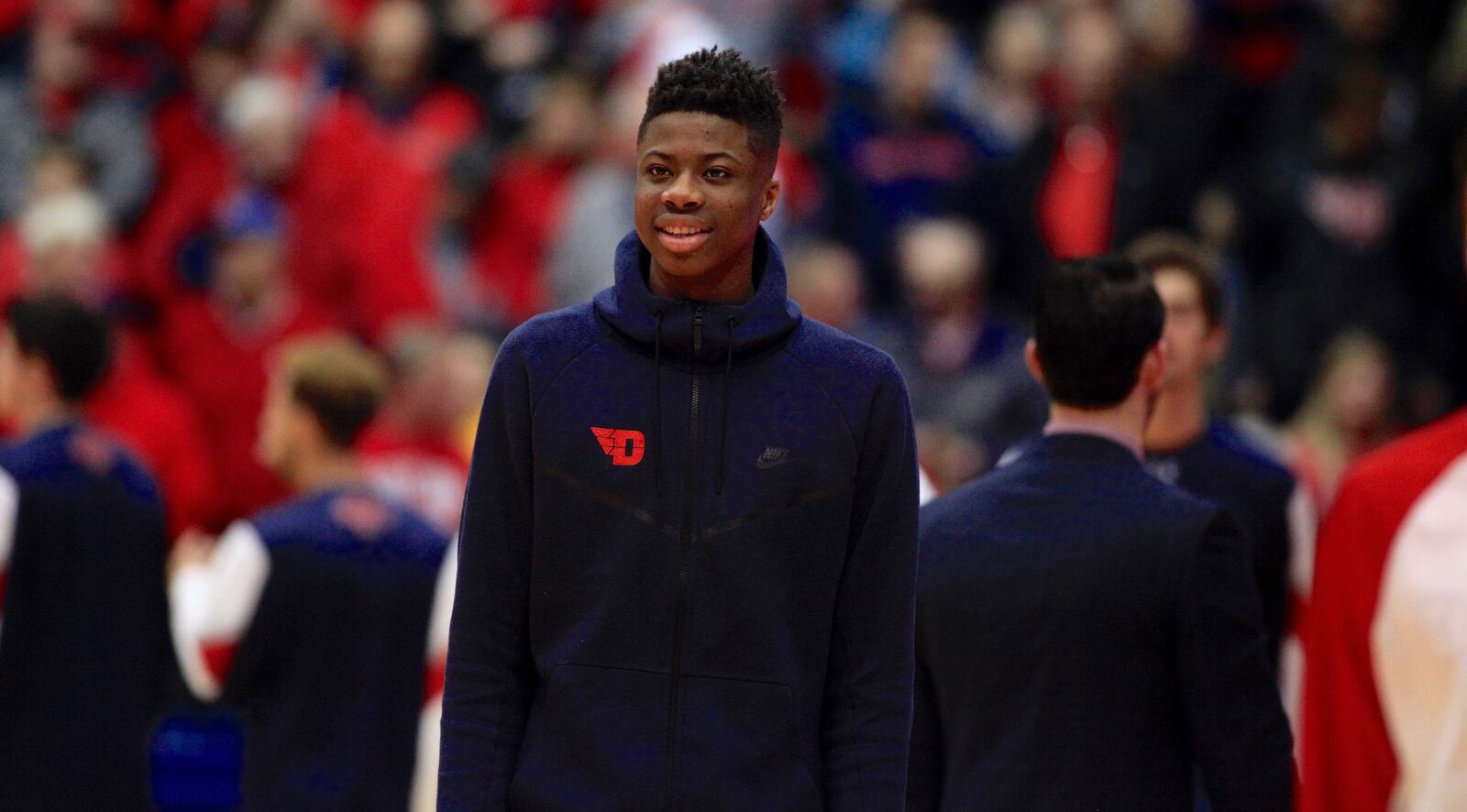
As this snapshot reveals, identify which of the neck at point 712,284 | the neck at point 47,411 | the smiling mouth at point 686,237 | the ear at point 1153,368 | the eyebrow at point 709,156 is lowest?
the neck at point 47,411

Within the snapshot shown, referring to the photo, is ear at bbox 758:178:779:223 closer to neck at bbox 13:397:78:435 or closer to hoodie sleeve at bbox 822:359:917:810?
hoodie sleeve at bbox 822:359:917:810

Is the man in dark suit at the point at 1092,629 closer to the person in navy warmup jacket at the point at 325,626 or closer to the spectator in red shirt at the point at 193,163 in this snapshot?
the person in navy warmup jacket at the point at 325,626

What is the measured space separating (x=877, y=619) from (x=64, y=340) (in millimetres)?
4158

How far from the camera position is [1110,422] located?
13.1ft

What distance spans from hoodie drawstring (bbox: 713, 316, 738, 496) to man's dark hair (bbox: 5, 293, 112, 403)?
13.0 feet

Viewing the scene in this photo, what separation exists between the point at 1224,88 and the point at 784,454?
8143mm

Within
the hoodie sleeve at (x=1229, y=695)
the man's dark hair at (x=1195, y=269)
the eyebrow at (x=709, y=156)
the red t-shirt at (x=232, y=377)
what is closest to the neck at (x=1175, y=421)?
the man's dark hair at (x=1195, y=269)

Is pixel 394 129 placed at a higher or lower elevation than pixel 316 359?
higher

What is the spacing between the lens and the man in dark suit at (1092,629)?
12.1 ft

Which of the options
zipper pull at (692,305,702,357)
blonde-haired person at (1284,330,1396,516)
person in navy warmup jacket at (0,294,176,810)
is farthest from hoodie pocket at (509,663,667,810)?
blonde-haired person at (1284,330,1396,516)

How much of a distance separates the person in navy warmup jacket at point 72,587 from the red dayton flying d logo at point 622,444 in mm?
3728

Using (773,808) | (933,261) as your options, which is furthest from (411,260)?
(773,808)

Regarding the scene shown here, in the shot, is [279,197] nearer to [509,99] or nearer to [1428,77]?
[509,99]

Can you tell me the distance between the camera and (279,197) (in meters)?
11.4
